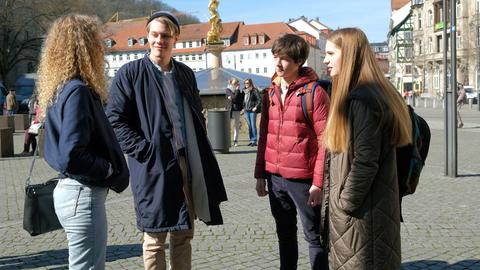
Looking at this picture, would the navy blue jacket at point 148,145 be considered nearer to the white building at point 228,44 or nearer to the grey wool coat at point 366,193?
the grey wool coat at point 366,193

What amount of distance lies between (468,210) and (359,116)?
461 centimetres

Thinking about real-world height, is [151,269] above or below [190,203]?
below

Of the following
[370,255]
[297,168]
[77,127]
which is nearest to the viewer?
[77,127]

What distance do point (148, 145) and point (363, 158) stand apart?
1.34 metres

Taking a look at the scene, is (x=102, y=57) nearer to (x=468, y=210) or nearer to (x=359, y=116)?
(x=359, y=116)

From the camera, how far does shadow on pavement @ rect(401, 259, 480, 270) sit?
488cm

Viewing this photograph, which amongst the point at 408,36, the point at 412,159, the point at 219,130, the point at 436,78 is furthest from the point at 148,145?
the point at 408,36

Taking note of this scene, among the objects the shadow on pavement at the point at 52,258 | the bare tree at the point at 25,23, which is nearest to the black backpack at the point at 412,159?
the shadow on pavement at the point at 52,258

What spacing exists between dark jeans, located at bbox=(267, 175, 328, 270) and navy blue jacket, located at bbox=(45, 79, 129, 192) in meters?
1.41

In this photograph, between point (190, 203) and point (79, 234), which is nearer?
point (79, 234)

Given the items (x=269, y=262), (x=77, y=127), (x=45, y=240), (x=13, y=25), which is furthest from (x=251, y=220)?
(x=13, y=25)

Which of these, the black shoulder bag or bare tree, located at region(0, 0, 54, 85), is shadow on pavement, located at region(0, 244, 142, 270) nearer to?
the black shoulder bag

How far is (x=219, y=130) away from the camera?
14086 millimetres

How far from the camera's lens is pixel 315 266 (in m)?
4.07
